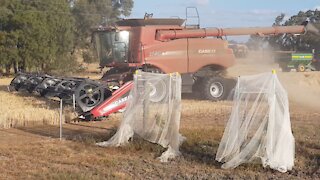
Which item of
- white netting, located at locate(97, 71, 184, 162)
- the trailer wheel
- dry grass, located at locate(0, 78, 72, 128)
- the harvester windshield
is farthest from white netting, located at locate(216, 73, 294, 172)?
the harvester windshield

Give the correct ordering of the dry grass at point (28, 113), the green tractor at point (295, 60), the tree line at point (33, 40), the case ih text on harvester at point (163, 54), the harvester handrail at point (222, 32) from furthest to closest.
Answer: the green tractor at point (295, 60) < the tree line at point (33, 40) < the harvester handrail at point (222, 32) < the case ih text on harvester at point (163, 54) < the dry grass at point (28, 113)

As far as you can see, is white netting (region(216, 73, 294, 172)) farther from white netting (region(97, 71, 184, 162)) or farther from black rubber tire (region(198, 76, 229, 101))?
black rubber tire (region(198, 76, 229, 101))

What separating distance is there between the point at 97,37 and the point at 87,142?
832 cm

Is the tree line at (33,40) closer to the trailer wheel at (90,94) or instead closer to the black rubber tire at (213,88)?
the black rubber tire at (213,88)

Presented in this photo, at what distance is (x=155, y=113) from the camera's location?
33.4ft

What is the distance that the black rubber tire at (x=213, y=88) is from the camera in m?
18.8

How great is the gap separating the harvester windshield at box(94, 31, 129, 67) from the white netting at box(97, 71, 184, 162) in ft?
23.8

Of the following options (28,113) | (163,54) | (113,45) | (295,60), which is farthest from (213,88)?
(295,60)

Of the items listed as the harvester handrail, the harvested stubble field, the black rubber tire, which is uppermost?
the harvester handrail

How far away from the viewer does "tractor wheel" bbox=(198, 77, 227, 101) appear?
741 inches

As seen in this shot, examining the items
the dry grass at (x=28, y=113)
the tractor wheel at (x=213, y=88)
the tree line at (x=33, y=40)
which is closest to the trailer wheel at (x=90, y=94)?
the dry grass at (x=28, y=113)

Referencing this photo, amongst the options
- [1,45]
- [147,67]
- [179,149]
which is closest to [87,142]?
[179,149]

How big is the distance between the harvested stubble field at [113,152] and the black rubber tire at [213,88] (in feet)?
11.6

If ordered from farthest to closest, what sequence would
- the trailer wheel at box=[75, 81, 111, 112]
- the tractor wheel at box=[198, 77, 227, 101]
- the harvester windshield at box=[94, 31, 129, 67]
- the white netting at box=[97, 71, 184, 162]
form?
the tractor wheel at box=[198, 77, 227, 101], the harvester windshield at box=[94, 31, 129, 67], the trailer wheel at box=[75, 81, 111, 112], the white netting at box=[97, 71, 184, 162]
